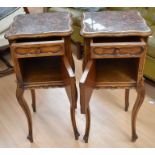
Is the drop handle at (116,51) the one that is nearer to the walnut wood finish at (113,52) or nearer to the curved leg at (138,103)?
the walnut wood finish at (113,52)

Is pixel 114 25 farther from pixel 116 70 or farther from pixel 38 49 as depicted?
pixel 38 49

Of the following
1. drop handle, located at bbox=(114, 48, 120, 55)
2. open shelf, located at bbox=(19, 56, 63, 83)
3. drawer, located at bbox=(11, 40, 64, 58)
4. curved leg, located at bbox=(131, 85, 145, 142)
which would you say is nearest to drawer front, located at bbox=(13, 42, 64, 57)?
drawer, located at bbox=(11, 40, 64, 58)

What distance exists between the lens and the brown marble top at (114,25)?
124cm

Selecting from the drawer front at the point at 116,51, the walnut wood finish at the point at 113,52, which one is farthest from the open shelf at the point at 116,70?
the drawer front at the point at 116,51

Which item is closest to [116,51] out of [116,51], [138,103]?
[116,51]

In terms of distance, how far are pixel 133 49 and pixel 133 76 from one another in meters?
0.22

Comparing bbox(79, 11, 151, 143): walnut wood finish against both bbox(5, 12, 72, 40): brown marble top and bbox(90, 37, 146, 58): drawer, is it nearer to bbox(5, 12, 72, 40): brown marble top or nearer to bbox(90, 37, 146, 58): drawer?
bbox(90, 37, 146, 58): drawer

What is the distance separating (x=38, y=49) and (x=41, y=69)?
0.27 m

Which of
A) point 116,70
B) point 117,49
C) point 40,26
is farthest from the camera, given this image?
point 116,70

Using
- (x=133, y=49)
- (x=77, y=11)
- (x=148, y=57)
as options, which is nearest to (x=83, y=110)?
(x=133, y=49)

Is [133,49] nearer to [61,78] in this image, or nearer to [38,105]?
[61,78]

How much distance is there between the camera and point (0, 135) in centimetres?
168

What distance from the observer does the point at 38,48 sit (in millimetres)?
1273
